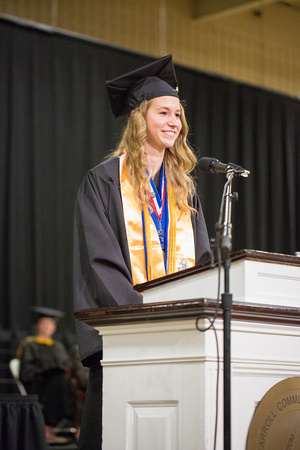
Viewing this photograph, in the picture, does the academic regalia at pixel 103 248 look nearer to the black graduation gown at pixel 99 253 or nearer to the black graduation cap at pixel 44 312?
the black graduation gown at pixel 99 253

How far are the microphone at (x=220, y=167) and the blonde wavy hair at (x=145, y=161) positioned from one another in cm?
40

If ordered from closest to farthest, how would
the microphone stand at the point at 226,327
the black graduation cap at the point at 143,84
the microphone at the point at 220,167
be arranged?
1. the microphone stand at the point at 226,327
2. the microphone at the point at 220,167
3. the black graduation cap at the point at 143,84

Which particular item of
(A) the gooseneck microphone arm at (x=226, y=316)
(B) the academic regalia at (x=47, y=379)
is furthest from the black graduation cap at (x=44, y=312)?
(A) the gooseneck microphone arm at (x=226, y=316)

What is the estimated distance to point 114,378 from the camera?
2.10 metres

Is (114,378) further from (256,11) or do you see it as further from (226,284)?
(256,11)

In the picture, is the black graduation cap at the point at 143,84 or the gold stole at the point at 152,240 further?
the black graduation cap at the point at 143,84

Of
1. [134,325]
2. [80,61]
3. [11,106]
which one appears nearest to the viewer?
[134,325]

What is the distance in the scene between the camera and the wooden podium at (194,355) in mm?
1894

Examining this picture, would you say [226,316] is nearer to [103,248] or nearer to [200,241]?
[103,248]

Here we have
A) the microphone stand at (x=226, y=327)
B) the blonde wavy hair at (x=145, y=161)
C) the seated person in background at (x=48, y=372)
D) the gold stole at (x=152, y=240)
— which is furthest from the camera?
the seated person in background at (x=48, y=372)

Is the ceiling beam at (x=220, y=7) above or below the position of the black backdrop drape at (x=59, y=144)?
above

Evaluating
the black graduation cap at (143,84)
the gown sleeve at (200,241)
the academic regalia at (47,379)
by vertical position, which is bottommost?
the academic regalia at (47,379)

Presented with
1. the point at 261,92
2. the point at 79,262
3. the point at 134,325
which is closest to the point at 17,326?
the point at 261,92

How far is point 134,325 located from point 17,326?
24.7ft
